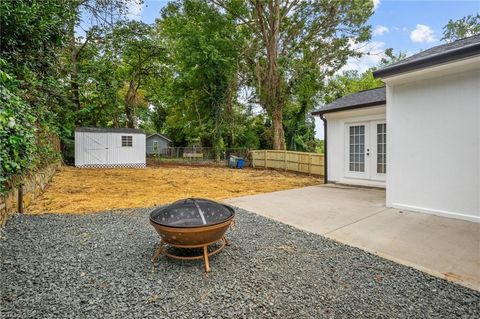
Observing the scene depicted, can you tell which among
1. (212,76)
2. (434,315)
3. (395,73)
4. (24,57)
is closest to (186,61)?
(212,76)

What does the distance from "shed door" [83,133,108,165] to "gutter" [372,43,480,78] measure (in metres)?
14.2

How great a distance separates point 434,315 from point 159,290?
7.33ft

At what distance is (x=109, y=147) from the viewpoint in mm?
14133

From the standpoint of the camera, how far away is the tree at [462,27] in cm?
1847

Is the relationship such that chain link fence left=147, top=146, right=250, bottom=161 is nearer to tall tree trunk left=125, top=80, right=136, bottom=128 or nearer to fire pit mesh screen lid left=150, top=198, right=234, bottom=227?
tall tree trunk left=125, top=80, right=136, bottom=128

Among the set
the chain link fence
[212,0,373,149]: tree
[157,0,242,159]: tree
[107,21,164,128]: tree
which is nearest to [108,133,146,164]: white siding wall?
[107,21,164,128]: tree

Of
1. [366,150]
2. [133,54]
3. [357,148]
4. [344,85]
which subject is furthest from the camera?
[344,85]

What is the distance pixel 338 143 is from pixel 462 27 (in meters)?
20.9

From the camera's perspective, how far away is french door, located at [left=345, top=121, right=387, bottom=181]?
6.78m

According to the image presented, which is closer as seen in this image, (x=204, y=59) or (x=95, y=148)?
(x=95, y=148)

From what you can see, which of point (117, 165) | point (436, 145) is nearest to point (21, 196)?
point (436, 145)

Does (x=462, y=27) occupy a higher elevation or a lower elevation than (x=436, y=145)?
higher

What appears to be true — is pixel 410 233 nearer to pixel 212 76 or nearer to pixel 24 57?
pixel 24 57

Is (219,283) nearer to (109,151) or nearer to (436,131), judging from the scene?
(436,131)
